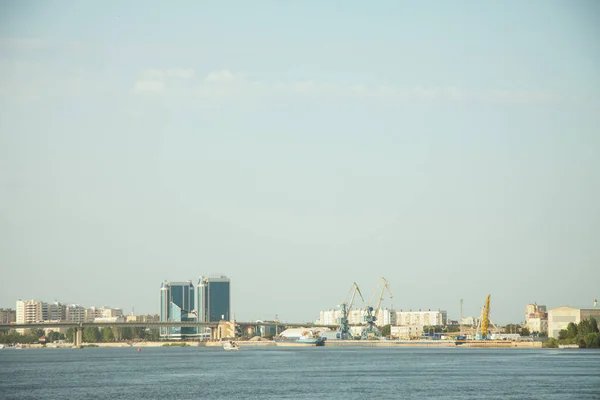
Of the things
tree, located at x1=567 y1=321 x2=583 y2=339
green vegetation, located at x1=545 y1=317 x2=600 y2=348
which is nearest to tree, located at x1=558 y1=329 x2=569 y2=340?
green vegetation, located at x1=545 y1=317 x2=600 y2=348

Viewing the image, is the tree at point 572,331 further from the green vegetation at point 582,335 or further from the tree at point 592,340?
the tree at point 592,340

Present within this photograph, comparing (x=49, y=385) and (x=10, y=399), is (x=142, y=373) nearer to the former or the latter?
(x=49, y=385)

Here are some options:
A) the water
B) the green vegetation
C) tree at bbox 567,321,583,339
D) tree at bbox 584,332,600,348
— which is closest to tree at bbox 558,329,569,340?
the green vegetation

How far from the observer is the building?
579 feet

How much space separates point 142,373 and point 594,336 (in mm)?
82313

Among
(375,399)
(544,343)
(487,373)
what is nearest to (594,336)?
(544,343)

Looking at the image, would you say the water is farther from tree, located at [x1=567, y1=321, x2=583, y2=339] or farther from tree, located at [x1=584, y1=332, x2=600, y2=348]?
tree, located at [x1=567, y1=321, x2=583, y2=339]

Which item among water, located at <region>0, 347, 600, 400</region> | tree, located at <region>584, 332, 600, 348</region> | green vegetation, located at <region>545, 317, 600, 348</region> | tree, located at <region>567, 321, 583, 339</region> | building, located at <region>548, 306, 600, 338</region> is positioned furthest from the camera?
building, located at <region>548, 306, 600, 338</region>

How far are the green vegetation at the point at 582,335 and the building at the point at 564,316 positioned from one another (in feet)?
38.4

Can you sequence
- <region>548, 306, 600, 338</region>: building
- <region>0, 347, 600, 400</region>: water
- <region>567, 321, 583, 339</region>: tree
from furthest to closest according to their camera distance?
<region>548, 306, 600, 338</region>: building → <region>567, 321, 583, 339</region>: tree → <region>0, 347, 600, 400</region>: water

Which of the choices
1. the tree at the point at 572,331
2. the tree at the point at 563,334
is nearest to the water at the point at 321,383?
the tree at the point at 572,331

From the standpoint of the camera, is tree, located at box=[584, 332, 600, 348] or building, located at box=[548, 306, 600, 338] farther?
building, located at box=[548, 306, 600, 338]

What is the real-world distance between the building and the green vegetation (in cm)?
1170

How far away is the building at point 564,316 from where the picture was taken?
579ft
